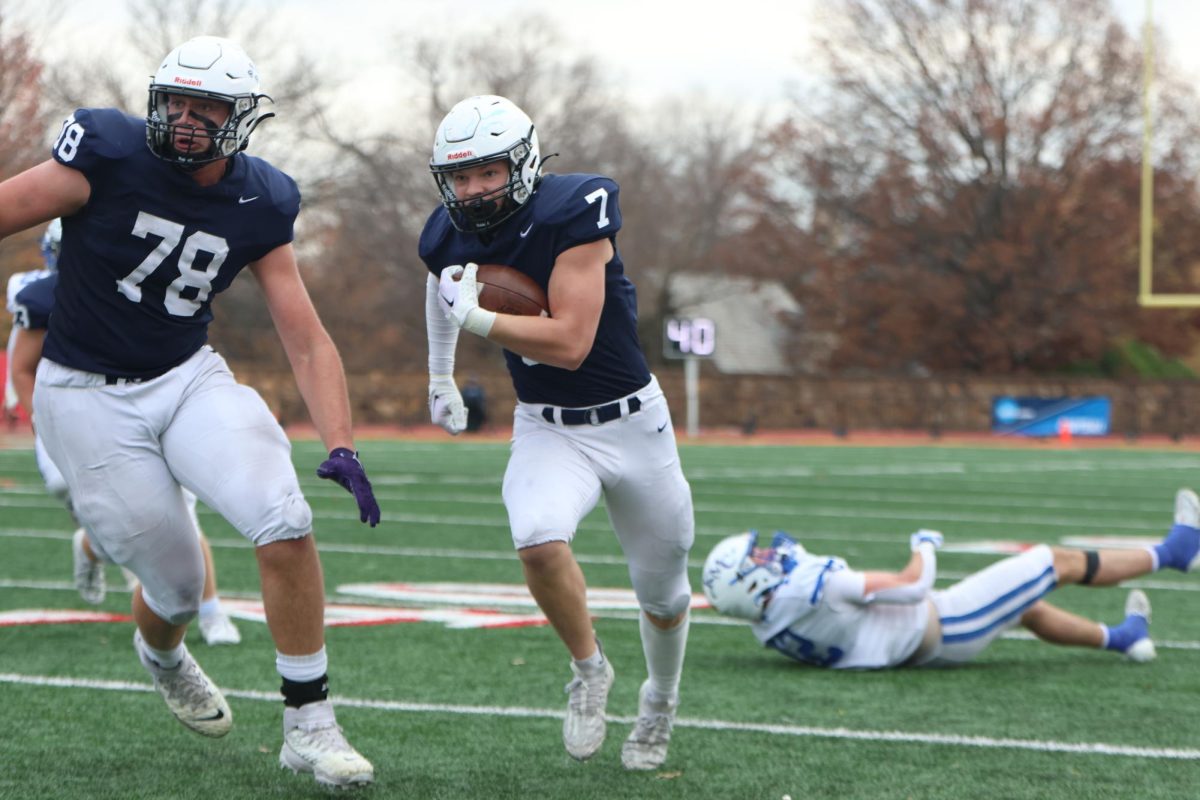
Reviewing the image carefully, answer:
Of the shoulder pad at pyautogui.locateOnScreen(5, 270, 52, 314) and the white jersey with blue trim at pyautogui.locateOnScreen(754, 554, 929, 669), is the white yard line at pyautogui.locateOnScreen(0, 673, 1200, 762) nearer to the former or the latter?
the white jersey with blue trim at pyautogui.locateOnScreen(754, 554, 929, 669)

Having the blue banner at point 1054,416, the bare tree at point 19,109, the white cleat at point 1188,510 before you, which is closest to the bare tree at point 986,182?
the blue banner at point 1054,416

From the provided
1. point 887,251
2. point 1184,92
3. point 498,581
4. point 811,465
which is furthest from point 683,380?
point 498,581

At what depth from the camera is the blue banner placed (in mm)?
34125

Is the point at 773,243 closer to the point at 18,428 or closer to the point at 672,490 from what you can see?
the point at 18,428

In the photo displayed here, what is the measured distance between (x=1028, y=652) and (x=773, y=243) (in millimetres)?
37887

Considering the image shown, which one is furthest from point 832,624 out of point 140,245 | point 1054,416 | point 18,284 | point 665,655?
point 1054,416

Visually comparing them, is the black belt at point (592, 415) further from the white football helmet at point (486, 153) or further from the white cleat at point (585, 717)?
the white cleat at point (585, 717)

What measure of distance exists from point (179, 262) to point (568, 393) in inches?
41.2

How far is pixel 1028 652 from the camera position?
6570 millimetres

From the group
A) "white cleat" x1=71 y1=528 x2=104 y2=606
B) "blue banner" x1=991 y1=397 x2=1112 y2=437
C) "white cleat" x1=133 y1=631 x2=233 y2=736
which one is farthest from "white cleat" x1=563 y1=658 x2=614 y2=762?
"blue banner" x1=991 y1=397 x2=1112 y2=437

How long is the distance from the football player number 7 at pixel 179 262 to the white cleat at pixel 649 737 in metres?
1.58

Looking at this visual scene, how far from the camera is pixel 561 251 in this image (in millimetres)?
4391

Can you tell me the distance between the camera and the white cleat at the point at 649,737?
4504mm

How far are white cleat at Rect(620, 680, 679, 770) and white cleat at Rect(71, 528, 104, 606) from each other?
11.4 ft
